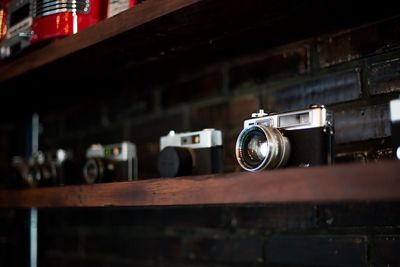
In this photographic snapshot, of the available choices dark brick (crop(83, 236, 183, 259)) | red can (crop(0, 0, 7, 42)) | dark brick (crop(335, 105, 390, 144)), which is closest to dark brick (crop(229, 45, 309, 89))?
dark brick (crop(335, 105, 390, 144))

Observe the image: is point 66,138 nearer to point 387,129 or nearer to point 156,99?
point 156,99

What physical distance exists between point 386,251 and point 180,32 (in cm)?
48

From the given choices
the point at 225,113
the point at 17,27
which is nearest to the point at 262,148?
the point at 225,113

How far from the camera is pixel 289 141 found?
76 centimetres

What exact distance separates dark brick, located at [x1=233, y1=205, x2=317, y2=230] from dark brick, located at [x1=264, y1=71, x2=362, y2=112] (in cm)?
19

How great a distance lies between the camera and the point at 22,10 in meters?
1.09

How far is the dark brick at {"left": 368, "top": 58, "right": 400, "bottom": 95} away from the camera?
870 mm

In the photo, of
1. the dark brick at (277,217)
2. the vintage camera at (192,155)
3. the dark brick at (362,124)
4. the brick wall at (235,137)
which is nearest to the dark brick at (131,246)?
the brick wall at (235,137)

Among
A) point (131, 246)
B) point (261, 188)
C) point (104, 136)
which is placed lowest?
point (131, 246)

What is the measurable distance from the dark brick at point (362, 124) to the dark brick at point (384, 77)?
30 mm

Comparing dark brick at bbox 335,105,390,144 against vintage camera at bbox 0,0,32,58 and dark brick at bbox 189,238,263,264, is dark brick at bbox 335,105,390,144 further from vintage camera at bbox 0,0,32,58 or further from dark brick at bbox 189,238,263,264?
vintage camera at bbox 0,0,32,58

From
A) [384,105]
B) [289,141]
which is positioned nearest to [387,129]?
[384,105]

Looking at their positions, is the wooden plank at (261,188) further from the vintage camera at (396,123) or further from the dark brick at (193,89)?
the dark brick at (193,89)

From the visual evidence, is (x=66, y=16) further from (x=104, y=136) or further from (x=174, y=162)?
(x=104, y=136)
